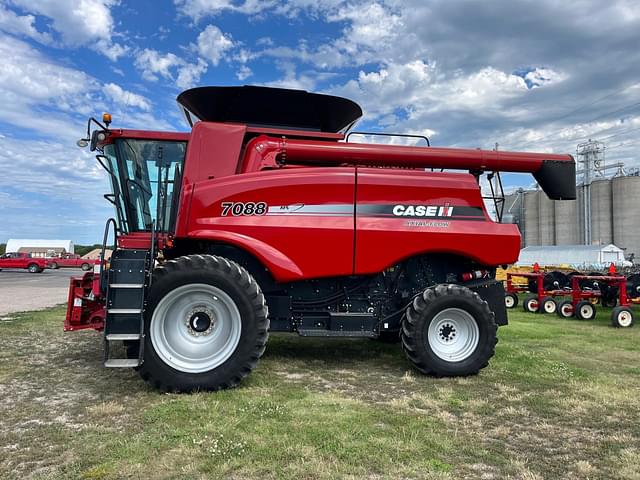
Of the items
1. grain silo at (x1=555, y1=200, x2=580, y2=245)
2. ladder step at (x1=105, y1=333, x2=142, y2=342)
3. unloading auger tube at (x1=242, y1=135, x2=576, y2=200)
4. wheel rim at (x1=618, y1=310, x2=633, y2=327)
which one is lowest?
wheel rim at (x1=618, y1=310, x2=633, y2=327)

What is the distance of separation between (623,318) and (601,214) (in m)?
31.5

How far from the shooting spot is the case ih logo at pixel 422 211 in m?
6.06

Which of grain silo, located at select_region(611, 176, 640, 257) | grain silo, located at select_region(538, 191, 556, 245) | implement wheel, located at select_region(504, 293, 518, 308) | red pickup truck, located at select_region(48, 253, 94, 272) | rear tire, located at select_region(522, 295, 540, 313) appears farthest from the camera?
grain silo, located at select_region(538, 191, 556, 245)

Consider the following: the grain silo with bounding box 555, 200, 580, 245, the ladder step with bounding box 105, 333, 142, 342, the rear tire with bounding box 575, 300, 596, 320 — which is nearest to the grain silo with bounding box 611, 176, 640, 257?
the grain silo with bounding box 555, 200, 580, 245

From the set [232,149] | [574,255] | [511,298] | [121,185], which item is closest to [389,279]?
[232,149]

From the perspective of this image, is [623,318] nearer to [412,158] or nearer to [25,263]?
[412,158]

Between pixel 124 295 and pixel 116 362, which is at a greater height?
pixel 124 295

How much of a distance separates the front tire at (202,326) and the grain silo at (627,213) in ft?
126

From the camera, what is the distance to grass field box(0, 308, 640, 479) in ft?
10.9

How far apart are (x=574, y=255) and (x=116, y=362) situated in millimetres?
33417

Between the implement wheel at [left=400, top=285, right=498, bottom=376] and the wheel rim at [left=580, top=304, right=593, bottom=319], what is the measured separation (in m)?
7.68

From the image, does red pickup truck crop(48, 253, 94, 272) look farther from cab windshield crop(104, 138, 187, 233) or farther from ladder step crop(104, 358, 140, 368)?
ladder step crop(104, 358, 140, 368)

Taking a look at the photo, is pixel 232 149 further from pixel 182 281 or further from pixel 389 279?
pixel 389 279

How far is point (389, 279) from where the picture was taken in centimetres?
642
